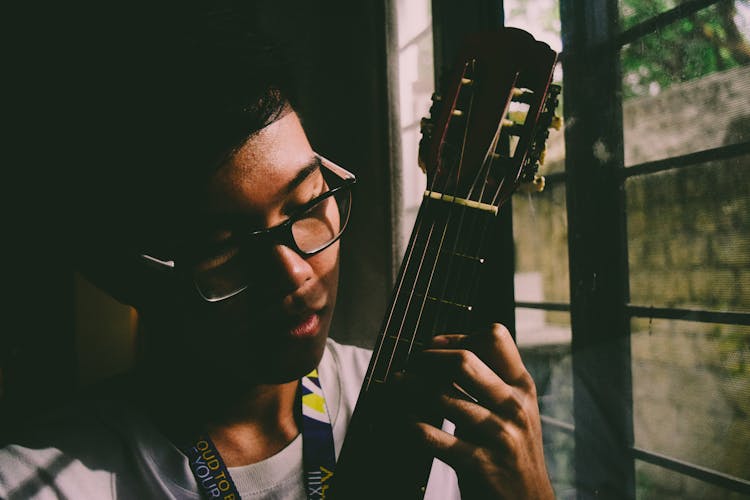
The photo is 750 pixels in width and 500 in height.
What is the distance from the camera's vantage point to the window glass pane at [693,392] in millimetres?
664

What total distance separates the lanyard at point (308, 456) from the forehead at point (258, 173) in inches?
15.7

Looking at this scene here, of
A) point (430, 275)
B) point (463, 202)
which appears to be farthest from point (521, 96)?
point (430, 275)

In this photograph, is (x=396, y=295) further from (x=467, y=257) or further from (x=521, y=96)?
(x=521, y=96)

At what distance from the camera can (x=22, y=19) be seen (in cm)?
89

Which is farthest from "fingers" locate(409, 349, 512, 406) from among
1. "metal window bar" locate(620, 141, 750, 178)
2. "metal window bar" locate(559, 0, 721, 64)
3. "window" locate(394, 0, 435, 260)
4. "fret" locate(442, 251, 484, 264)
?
"window" locate(394, 0, 435, 260)

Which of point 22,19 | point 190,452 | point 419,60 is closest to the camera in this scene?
point 190,452

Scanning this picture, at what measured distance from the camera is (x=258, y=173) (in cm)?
66

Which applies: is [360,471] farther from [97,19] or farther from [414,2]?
[414,2]

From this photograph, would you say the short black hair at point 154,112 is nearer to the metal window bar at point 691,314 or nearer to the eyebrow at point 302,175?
the eyebrow at point 302,175

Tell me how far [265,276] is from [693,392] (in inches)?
26.6

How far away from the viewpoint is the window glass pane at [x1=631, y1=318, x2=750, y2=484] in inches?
26.1

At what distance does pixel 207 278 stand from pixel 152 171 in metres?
0.18

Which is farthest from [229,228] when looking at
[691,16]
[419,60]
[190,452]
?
[419,60]

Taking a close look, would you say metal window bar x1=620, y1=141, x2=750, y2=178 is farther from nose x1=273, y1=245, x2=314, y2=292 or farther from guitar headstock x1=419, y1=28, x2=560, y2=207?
nose x1=273, y1=245, x2=314, y2=292
